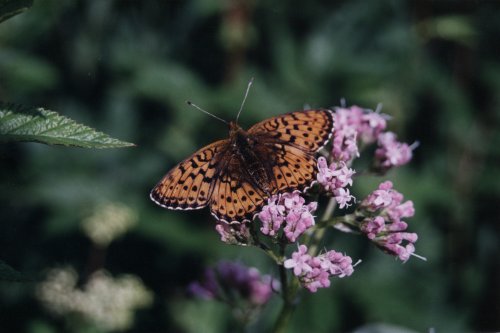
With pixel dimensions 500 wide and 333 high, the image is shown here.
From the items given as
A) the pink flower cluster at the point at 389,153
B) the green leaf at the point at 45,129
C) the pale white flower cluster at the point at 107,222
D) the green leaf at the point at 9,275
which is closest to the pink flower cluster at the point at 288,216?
the pink flower cluster at the point at 389,153

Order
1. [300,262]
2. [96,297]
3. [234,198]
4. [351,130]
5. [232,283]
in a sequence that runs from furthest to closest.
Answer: [96,297], [232,283], [351,130], [234,198], [300,262]

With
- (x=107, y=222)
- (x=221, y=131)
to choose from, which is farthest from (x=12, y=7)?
(x=221, y=131)

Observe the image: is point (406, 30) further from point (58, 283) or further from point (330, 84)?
point (58, 283)

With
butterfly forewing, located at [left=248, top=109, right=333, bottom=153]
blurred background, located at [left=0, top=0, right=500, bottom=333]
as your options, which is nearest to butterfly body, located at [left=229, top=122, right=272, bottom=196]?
butterfly forewing, located at [left=248, top=109, right=333, bottom=153]

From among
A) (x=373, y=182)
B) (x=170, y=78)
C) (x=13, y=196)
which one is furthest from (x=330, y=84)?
(x=13, y=196)

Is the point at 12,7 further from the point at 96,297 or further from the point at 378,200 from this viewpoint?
the point at 96,297
